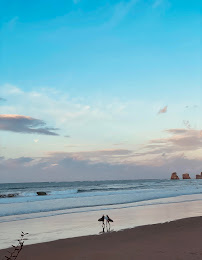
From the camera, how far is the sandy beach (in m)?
8.39

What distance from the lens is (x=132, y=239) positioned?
34.7 ft

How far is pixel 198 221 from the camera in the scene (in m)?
14.0

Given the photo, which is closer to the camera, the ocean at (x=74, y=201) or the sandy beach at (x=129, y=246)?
the sandy beach at (x=129, y=246)

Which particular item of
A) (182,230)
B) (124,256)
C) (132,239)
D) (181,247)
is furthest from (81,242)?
(182,230)

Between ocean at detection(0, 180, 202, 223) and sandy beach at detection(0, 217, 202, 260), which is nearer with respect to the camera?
sandy beach at detection(0, 217, 202, 260)

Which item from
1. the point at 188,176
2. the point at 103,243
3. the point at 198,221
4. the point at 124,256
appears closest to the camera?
the point at 124,256

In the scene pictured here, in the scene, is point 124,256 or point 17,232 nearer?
point 124,256

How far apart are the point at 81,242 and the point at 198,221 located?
6.10 meters

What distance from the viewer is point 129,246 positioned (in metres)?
9.54

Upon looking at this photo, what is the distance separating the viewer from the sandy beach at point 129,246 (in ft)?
27.5

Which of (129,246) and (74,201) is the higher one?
(74,201)

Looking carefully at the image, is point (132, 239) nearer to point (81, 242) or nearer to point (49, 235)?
point (81, 242)

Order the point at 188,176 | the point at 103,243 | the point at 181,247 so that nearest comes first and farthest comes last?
the point at 181,247
the point at 103,243
the point at 188,176

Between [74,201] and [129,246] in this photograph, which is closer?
[129,246]
